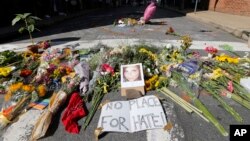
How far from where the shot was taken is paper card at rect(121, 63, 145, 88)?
4.48 meters

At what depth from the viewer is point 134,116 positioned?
3662 millimetres

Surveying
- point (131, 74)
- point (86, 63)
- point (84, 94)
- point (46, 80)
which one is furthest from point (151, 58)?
point (46, 80)

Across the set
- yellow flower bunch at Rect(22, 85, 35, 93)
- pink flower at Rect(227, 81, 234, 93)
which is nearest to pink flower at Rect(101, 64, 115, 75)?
yellow flower bunch at Rect(22, 85, 35, 93)

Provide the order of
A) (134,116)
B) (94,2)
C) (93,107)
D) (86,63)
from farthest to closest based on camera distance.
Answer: (94,2)
(86,63)
(93,107)
(134,116)

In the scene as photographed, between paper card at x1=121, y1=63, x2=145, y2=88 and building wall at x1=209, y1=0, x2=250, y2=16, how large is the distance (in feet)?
56.8

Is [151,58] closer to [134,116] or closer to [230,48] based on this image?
[134,116]

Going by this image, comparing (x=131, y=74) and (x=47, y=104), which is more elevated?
(x=131, y=74)

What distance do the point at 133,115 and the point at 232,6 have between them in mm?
20649

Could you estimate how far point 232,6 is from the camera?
21312 mm

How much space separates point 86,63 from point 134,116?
2108 millimetres

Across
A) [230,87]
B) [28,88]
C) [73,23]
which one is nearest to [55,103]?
[28,88]

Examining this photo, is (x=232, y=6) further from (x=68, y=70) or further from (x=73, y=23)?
(x=68, y=70)

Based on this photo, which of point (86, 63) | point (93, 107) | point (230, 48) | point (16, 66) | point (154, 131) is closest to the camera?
point (154, 131)

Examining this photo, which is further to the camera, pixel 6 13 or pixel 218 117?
pixel 6 13
